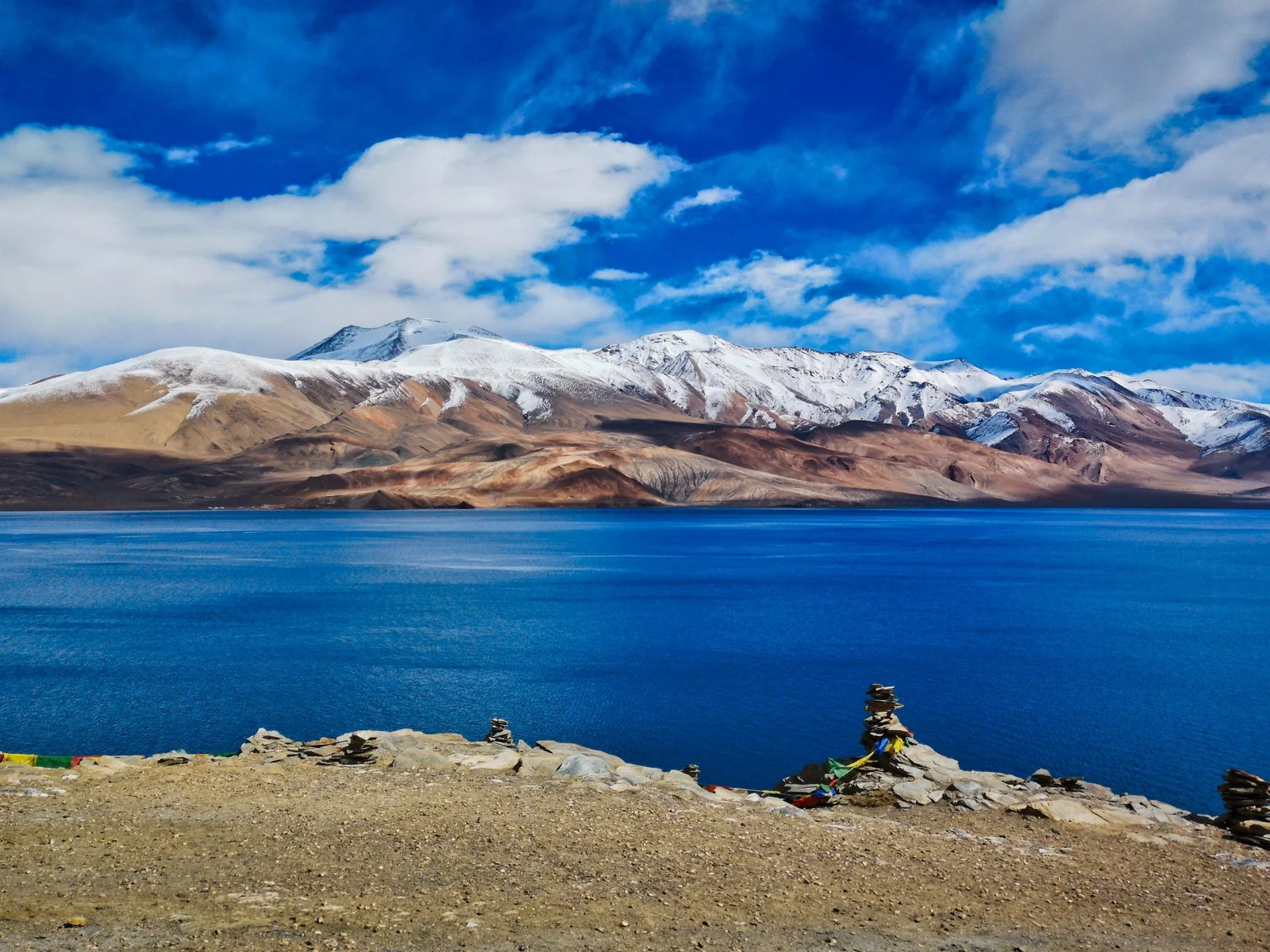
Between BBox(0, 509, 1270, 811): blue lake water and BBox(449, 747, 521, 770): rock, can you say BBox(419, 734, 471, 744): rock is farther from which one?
BBox(0, 509, 1270, 811): blue lake water

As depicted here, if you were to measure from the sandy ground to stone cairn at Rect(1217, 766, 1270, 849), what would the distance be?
1.67ft

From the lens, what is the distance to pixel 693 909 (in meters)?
10.9

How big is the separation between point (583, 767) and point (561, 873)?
6.29 metres

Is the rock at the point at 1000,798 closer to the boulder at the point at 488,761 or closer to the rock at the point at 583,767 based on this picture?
the rock at the point at 583,767

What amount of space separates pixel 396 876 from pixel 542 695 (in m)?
20.0

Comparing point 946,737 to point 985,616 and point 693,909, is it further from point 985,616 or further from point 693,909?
point 985,616

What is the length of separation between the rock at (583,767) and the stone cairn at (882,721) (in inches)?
187

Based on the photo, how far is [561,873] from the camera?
12000 millimetres

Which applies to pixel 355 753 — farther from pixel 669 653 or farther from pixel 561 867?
pixel 669 653

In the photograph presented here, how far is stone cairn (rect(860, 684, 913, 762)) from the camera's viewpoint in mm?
20562

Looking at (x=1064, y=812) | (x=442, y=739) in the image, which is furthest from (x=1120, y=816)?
(x=442, y=739)

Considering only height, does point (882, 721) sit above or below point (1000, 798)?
above

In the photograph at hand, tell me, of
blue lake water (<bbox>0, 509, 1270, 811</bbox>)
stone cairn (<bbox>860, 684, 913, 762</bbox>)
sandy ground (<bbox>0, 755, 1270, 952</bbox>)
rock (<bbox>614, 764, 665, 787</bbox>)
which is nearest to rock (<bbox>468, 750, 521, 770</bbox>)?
sandy ground (<bbox>0, 755, 1270, 952</bbox>)

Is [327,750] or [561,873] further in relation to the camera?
[327,750]
